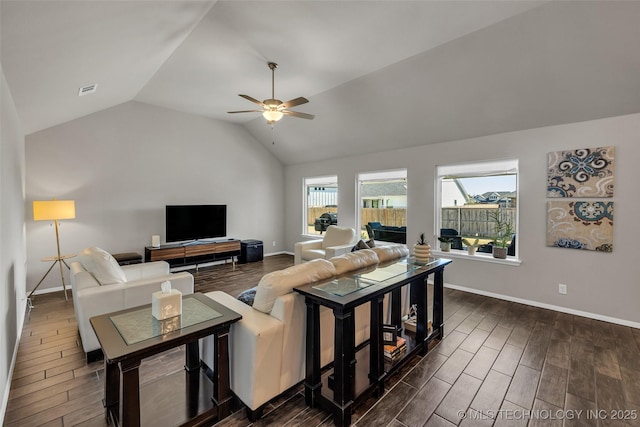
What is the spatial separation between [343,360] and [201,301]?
113 centimetres

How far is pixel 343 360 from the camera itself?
1.83 m

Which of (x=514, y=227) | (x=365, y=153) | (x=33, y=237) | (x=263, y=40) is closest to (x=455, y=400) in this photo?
(x=514, y=227)

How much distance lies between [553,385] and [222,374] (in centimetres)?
258

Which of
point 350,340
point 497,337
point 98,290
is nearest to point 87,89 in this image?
point 98,290

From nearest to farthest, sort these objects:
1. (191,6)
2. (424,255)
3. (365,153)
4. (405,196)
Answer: (191,6), (424,255), (405,196), (365,153)

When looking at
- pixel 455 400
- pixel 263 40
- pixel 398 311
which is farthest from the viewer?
pixel 263 40

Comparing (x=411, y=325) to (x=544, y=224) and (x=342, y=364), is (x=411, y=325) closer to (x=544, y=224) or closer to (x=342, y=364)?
(x=342, y=364)

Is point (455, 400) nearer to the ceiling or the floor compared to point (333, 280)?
nearer to the floor

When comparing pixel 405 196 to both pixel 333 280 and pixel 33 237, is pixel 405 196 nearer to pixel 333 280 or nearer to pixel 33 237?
pixel 333 280

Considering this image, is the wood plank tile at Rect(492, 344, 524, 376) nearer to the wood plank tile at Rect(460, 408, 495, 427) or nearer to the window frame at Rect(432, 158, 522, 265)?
the wood plank tile at Rect(460, 408, 495, 427)

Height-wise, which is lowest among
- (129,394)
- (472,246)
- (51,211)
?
(129,394)

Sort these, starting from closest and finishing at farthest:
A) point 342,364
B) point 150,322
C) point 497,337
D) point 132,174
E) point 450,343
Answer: point 150,322
point 342,364
point 450,343
point 497,337
point 132,174

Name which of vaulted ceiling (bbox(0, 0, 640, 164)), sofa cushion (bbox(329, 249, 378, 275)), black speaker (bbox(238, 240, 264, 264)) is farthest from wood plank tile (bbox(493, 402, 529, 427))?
black speaker (bbox(238, 240, 264, 264))

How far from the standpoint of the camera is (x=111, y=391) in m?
1.85
